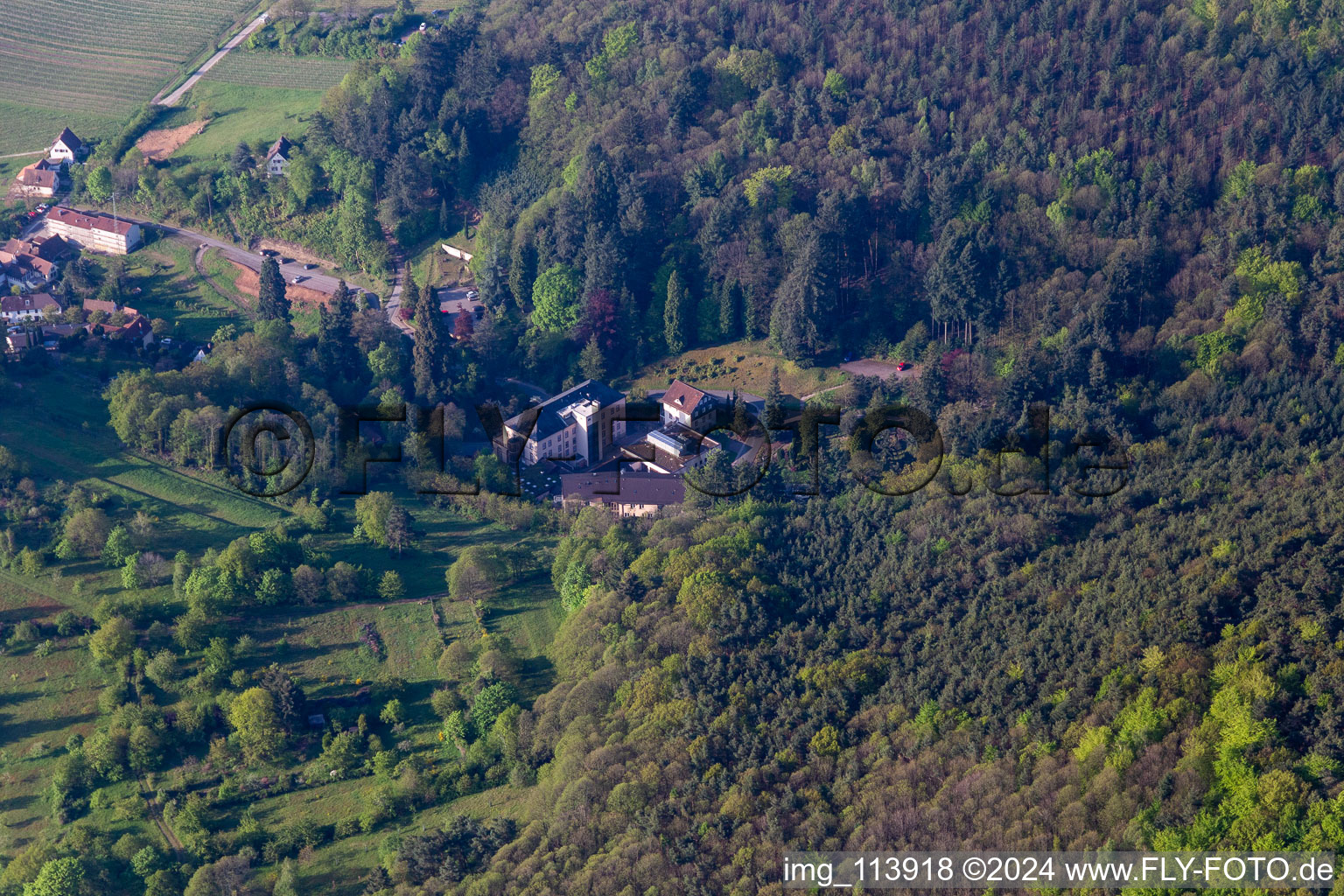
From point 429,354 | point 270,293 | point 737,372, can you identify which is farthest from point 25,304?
point 737,372

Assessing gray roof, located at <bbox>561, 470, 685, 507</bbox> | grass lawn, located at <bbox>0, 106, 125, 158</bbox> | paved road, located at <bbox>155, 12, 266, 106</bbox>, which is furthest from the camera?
paved road, located at <bbox>155, 12, 266, 106</bbox>

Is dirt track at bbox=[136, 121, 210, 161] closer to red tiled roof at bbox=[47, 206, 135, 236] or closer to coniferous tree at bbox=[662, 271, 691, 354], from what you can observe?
red tiled roof at bbox=[47, 206, 135, 236]

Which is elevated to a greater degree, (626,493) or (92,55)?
(92,55)

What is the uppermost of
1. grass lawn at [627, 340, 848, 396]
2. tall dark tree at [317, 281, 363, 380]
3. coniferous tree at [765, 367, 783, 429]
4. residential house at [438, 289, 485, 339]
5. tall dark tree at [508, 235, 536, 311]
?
tall dark tree at [508, 235, 536, 311]

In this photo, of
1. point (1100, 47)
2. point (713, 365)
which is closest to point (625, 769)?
point (713, 365)

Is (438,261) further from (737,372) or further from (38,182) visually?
(38,182)

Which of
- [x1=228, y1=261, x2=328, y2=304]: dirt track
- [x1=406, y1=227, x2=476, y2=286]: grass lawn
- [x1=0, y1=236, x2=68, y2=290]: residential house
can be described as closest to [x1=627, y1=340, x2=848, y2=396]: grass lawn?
[x1=406, y1=227, x2=476, y2=286]: grass lawn

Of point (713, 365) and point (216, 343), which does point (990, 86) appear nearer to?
point (713, 365)
